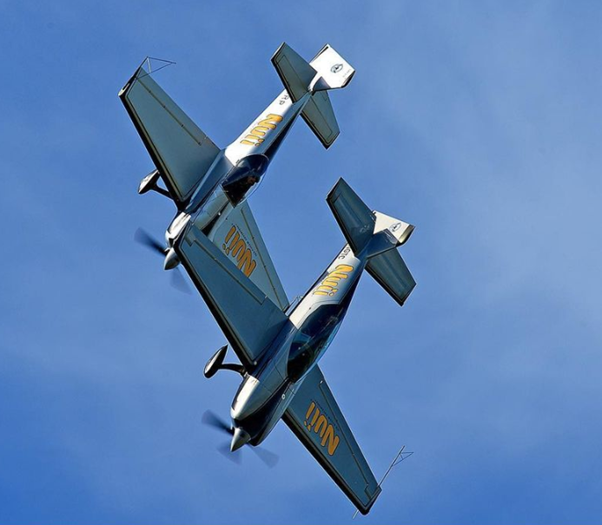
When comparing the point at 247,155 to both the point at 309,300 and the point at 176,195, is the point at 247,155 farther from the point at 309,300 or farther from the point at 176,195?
the point at 309,300

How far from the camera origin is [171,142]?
40.1m

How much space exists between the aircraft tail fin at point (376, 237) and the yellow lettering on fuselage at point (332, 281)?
0.79m

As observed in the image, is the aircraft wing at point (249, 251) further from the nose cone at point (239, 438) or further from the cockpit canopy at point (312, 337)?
the nose cone at point (239, 438)

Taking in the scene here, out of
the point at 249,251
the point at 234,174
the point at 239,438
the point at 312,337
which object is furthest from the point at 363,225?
the point at 239,438

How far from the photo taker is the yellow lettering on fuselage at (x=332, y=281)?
37344 millimetres

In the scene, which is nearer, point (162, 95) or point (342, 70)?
point (162, 95)

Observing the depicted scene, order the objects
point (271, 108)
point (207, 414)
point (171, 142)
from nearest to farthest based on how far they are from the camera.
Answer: point (207, 414), point (171, 142), point (271, 108)

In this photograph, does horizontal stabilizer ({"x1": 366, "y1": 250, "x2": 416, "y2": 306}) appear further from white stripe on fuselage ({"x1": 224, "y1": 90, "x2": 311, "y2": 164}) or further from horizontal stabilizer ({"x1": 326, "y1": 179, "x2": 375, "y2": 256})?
white stripe on fuselage ({"x1": 224, "y1": 90, "x2": 311, "y2": 164})

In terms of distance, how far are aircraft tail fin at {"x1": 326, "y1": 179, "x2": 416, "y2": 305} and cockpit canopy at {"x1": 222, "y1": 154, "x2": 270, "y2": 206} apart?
3.51m

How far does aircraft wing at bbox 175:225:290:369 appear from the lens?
1336 inches

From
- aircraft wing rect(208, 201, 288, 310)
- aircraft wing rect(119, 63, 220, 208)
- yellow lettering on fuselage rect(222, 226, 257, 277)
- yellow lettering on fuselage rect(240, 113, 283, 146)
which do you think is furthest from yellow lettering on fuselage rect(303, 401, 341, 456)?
yellow lettering on fuselage rect(240, 113, 283, 146)

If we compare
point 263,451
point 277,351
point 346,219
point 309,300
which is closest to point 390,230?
point 346,219

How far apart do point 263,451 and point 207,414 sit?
6.96ft

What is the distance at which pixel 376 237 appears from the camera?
39.4 meters
